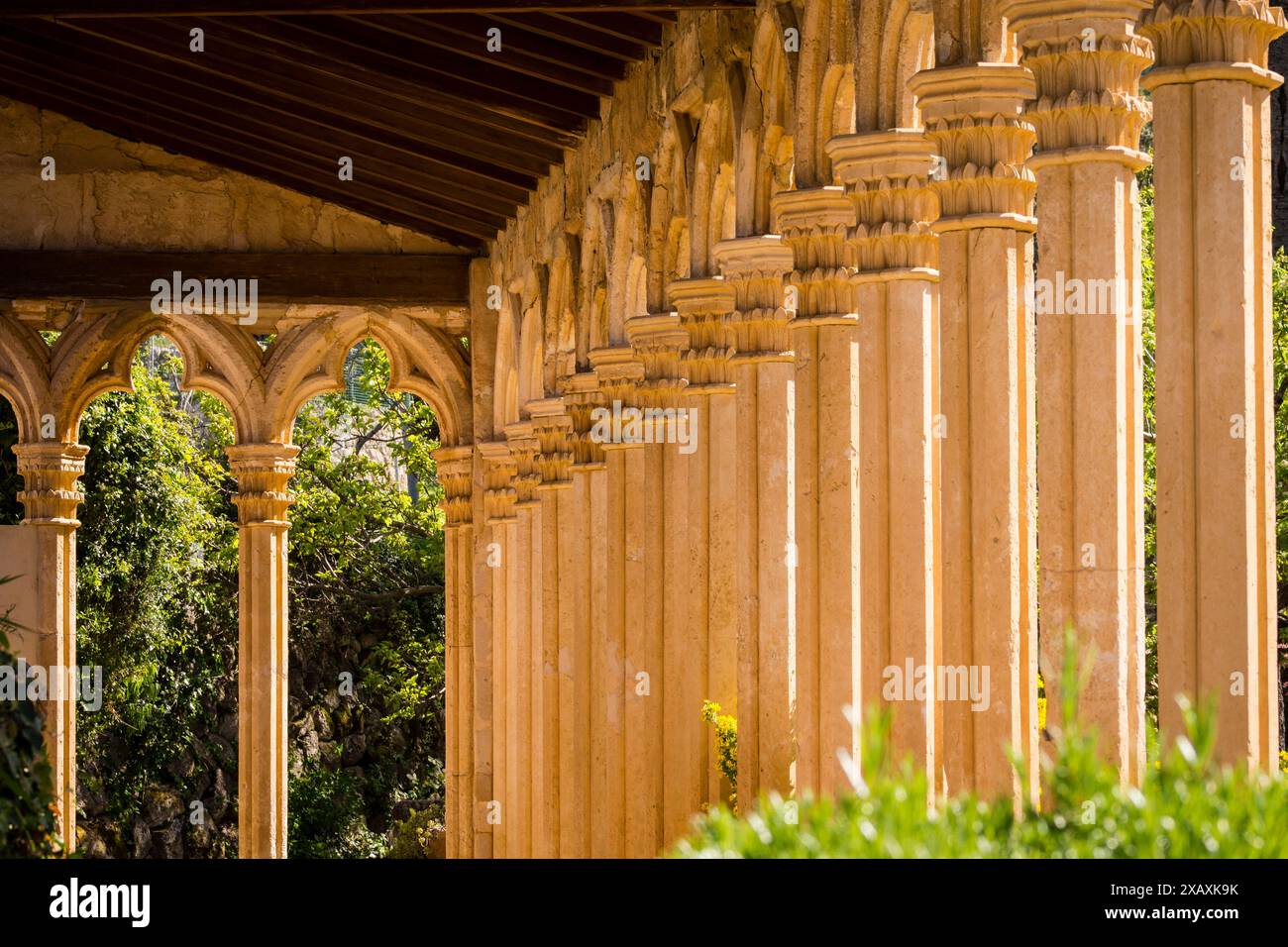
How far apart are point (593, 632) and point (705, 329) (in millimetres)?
3394

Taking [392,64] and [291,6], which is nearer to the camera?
[291,6]

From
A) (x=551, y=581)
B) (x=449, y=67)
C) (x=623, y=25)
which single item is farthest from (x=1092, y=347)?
(x=551, y=581)

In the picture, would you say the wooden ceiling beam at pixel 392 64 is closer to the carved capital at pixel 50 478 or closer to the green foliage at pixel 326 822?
the carved capital at pixel 50 478

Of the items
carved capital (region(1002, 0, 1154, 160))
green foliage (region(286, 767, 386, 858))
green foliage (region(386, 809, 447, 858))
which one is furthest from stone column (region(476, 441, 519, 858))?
carved capital (region(1002, 0, 1154, 160))

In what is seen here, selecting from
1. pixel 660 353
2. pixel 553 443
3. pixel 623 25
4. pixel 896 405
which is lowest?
pixel 896 405

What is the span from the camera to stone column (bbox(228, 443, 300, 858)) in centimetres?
1752

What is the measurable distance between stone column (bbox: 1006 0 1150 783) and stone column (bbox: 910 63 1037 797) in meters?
0.65

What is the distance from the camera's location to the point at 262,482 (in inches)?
709

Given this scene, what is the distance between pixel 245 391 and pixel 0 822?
1375cm

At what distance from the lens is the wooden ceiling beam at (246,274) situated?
17094 mm

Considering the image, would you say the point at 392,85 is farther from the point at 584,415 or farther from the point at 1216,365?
the point at 1216,365

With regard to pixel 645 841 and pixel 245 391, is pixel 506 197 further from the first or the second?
pixel 645 841

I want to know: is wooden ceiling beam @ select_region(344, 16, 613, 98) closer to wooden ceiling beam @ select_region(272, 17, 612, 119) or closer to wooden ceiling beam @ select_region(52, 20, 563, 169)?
wooden ceiling beam @ select_region(272, 17, 612, 119)
